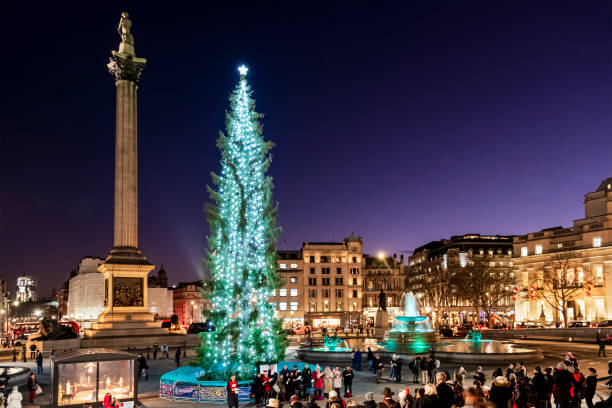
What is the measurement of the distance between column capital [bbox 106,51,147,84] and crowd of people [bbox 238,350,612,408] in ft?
122

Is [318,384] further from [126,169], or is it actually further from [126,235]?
[126,169]

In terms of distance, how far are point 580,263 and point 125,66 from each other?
66528mm

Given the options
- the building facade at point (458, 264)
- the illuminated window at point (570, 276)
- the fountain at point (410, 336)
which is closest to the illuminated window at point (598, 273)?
the illuminated window at point (570, 276)

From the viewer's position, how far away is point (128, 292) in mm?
48625

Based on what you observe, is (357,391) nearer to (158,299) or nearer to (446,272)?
(446,272)

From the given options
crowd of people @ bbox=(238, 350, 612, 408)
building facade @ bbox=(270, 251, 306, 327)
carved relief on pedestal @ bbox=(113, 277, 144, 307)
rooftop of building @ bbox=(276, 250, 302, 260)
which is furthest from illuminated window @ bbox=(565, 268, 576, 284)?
carved relief on pedestal @ bbox=(113, 277, 144, 307)

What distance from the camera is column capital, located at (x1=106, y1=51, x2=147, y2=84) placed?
53.4 metres

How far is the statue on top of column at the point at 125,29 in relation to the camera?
2154 inches

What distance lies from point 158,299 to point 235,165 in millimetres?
116293

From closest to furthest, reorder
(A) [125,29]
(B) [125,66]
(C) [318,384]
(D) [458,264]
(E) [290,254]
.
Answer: (C) [318,384] → (B) [125,66] → (A) [125,29] → (D) [458,264] → (E) [290,254]

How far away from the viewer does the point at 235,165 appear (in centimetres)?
2623

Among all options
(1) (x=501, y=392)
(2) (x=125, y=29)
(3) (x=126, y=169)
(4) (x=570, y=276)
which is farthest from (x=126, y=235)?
(4) (x=570, y=276)

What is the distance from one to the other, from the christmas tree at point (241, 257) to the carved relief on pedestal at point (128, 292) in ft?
82.1

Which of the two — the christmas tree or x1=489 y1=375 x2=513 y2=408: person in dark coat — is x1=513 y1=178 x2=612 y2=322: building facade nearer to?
the christmas tree
